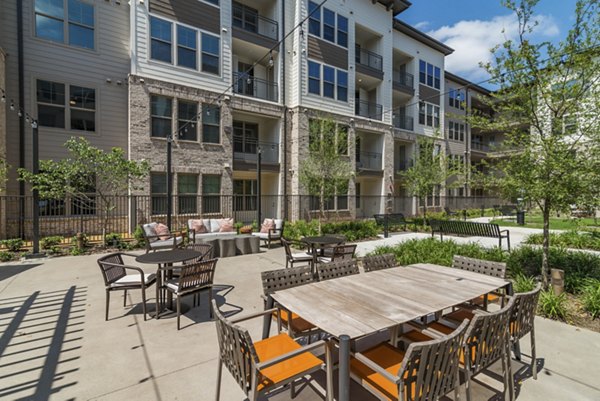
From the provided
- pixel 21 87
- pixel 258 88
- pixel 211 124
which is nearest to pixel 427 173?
pixel 258 88

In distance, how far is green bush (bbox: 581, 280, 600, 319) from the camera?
4543mm

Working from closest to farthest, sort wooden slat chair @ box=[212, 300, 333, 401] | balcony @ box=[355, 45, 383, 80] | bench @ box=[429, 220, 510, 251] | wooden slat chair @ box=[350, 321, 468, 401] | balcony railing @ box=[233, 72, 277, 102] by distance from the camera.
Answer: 1. wooden slat chair @ box=[350, 321, 468, 401]
2. wooden slat chair @ box=[212, 300, 333, 401]
3. bench @ box=[429, 220, 510, 251]
4. balcony railing @ box=[233, 72, 277, 102]
5. balcony @ box=[355, 45, 383, 80]

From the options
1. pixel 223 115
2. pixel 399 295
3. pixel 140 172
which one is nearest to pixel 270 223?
pixel 140 172

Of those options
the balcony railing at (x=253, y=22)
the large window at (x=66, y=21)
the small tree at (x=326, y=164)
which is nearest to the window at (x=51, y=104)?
the large window at (x=66, y=21)

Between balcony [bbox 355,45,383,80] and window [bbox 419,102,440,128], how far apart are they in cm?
586

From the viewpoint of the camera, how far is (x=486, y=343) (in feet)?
8.23

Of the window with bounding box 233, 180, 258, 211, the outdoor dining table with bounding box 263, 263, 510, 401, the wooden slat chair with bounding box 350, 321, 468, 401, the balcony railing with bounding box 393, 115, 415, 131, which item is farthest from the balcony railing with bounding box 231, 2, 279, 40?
the wooden slat chair with bounding box 350, 321, 468, 401

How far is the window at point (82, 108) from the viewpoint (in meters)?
12.7

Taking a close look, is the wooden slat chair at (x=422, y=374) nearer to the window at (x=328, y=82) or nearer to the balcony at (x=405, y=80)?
the window at (x=328, y=82)

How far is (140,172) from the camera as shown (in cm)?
1116

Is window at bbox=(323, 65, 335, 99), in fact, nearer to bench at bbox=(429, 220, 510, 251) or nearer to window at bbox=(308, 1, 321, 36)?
window at bbox=(308, 1, 321, 36)

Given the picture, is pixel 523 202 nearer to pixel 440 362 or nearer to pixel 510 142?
pixel 510 142

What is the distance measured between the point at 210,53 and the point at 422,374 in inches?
649

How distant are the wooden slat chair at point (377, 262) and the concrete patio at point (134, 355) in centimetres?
187
